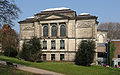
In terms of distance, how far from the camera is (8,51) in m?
37.8

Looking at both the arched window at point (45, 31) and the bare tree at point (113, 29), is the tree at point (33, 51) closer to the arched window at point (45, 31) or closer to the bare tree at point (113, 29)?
the arched window at point (45, 31)

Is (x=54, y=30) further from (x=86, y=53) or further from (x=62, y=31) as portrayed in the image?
(x=86, y=53)

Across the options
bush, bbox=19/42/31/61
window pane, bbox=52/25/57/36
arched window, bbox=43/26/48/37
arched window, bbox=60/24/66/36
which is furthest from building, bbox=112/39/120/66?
bush, bbox=19/42/31/61

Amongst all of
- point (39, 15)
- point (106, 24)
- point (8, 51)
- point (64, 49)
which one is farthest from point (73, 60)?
point (106, 24)

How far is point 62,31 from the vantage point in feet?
116

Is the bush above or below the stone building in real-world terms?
below

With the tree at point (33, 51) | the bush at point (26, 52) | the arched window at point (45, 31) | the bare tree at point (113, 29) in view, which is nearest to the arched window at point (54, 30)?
the arched window at point (45, 31)

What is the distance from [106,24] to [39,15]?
41468 millimetres

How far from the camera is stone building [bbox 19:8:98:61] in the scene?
3428 cm

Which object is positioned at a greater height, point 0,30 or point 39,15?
point 39,15

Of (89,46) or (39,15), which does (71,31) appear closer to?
(89,46)

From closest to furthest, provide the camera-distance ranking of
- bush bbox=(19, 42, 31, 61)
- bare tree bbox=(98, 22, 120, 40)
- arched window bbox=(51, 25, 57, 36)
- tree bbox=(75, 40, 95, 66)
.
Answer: tree bbox=(75, 40, 95, 66), bush bbox=(19, 42, 31, 61), arched window bbox=(51, 25, 57, 36), bare tree bbox=(98, 22, 120, 40)

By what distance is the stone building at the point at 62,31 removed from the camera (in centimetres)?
A: 3428

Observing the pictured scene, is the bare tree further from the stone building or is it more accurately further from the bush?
the bush
